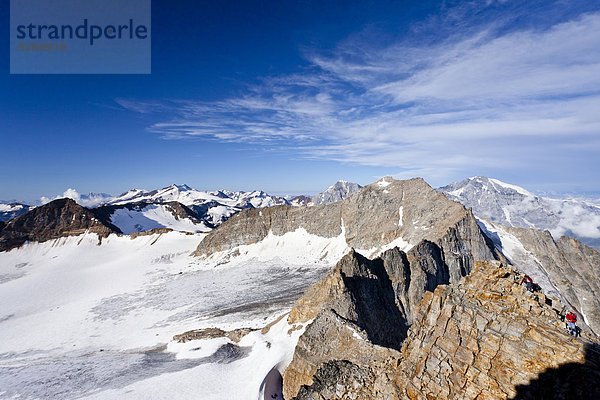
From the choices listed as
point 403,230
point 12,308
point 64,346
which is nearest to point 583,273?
point 403,230

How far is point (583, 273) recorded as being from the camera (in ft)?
245

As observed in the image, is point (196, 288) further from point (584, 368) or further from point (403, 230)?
point (584, 368)

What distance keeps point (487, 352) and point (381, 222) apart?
86692 mm

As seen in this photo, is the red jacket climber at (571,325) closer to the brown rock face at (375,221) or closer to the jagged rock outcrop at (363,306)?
the jagged rock outcrop at (363,306)

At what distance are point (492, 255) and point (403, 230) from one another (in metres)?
24.6

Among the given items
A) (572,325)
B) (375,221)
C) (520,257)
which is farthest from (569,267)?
(572,325)

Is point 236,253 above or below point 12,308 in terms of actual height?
above

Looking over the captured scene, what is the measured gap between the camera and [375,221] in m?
97.2

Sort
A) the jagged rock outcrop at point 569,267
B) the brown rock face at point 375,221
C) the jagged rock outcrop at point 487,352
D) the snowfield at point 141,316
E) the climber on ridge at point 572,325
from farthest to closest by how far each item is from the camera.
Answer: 1. the brown rock face at point 375,221
2. the jagged rock outcrop at point 569,267
3. the snowfield at point 141,316
4. the climber on ridge at point 572,325
5. the jagged rock outcrop at point 487,352

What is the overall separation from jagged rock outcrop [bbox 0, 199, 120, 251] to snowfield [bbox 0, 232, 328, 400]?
5.87 metres

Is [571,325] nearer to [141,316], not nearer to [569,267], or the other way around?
[141,316]

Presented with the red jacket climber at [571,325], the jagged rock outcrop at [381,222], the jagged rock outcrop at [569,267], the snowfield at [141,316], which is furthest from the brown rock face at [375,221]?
the red jacket climber at [571,325]

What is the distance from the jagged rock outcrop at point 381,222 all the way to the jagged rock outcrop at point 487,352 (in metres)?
57.8

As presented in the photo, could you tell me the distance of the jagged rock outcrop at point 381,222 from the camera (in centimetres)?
6874
